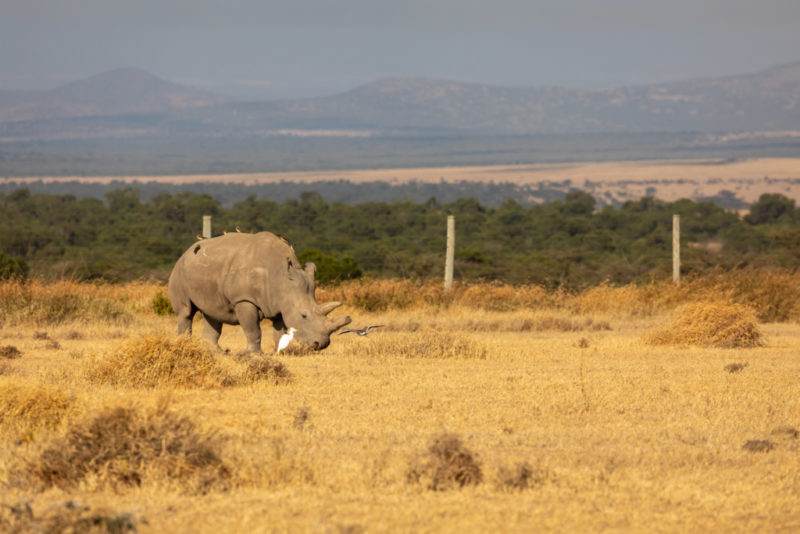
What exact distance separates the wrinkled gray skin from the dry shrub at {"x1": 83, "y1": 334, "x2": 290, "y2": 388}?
1.25 m

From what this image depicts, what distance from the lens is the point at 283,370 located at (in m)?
12.3

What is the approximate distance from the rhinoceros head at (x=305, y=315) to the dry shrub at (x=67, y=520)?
6.37 meters

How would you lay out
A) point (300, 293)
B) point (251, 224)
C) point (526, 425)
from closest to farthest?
point (526, 425), point (300, 293), point (251, 224)

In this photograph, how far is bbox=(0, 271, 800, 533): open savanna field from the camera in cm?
733

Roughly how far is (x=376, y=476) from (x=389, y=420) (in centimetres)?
211

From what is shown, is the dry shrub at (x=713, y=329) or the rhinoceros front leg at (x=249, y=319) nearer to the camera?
the rhinoceros front leg at (x=249, y=319)

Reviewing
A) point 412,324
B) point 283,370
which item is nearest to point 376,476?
point 283,370

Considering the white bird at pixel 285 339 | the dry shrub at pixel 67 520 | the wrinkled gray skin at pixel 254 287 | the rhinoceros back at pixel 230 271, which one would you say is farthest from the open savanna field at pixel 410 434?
the rhinoceros back at pixel 230 271

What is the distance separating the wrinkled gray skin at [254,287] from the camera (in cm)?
1326

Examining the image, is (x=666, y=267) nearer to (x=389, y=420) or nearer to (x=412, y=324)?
(x=412, y=324)

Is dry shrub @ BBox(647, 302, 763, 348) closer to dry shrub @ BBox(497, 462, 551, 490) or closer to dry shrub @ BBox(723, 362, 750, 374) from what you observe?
dry shrub @ BBox(723, 362, 750, 374)

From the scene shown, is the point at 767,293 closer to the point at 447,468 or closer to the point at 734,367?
the point at 734,367

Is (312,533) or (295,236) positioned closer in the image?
(312,533)

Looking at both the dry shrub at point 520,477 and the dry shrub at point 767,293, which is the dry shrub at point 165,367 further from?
the dry shrub at point 767,293
